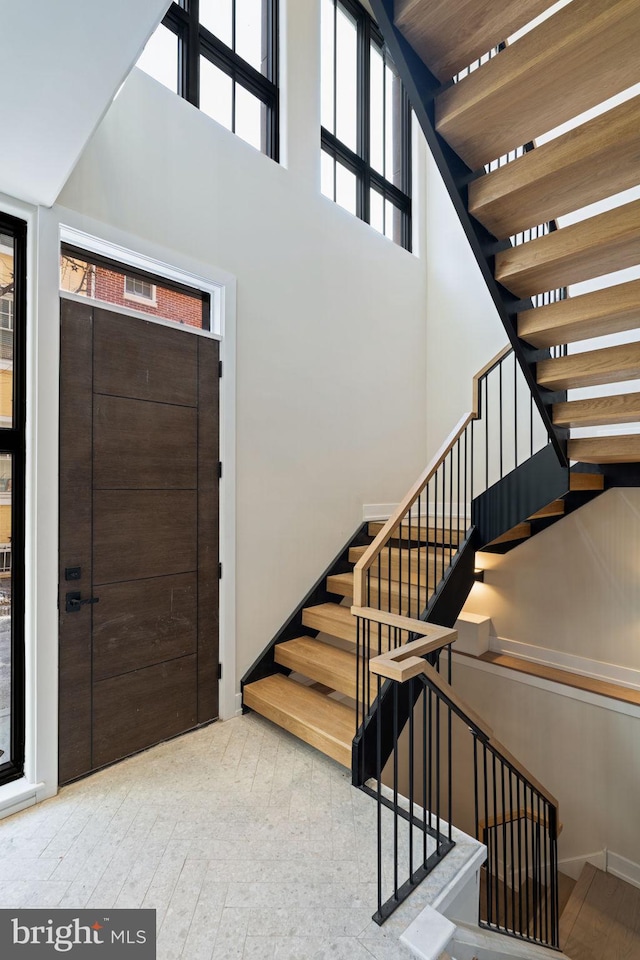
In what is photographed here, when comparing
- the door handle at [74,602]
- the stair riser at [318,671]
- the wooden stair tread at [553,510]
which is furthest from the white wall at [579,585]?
the door handle at [74,602]

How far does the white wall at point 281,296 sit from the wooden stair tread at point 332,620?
7.5 inches

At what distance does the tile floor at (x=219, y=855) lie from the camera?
1737mm

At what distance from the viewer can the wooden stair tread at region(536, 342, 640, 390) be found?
8.21 feet

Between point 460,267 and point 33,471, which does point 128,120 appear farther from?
point 460,267

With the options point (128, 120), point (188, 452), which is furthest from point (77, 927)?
point (128, 120)

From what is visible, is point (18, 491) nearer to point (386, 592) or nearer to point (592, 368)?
point (386, 592)

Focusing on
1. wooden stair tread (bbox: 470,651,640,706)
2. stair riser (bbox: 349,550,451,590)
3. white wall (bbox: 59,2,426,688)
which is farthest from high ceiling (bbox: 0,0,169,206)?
wooden stair tread (bbox: 470,651,640,706)

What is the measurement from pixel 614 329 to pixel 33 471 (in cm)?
305

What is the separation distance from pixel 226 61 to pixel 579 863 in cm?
683

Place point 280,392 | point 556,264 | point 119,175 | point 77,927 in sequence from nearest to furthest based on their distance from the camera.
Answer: point 77,927
point 556,264
point 119,175
point 280,392

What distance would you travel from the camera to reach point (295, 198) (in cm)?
379

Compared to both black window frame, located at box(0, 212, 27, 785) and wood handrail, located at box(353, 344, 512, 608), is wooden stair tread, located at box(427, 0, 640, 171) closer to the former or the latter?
wood handrail, located at box(353, 344, 512, 608)

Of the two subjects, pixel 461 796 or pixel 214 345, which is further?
pixel 461 796

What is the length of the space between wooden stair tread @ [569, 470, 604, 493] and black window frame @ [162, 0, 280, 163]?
328 cm
